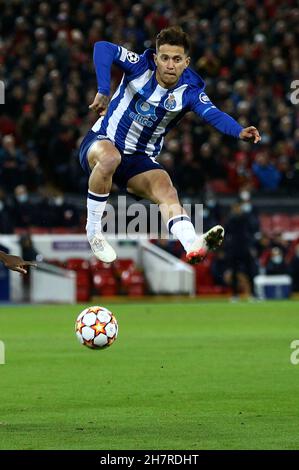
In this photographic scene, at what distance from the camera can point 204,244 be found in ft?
31.4

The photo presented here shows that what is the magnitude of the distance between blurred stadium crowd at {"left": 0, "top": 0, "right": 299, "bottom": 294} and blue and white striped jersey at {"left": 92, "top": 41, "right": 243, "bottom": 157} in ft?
40.3

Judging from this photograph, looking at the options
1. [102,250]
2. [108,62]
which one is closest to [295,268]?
[102,250]

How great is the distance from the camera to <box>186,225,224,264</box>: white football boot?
9445 mm

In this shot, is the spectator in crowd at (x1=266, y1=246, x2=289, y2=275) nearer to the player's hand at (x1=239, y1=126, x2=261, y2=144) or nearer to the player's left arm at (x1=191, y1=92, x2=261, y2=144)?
the player's left arm at (x1=191, y1=92, x2=261, y2=144)

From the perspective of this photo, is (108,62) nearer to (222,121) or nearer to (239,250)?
(222,121)

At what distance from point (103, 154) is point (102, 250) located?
0.94m

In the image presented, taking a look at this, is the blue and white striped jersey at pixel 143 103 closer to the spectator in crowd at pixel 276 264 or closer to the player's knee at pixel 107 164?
the player's knee at pixel 107 164

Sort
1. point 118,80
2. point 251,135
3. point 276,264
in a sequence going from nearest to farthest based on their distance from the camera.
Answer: point 251,135
point 276,264
point 118,80

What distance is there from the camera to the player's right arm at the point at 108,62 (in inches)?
383

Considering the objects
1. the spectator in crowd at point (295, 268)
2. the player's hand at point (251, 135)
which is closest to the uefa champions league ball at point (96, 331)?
the player's hand at point (251, 135)

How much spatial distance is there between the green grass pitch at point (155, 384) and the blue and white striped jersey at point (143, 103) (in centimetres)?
238

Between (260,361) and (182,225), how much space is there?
11.5ft
